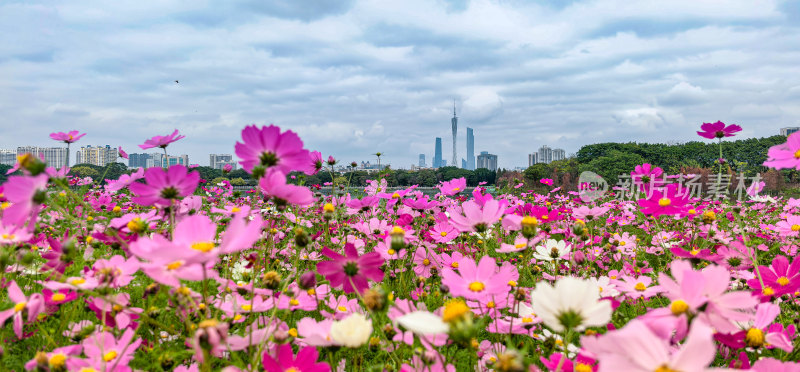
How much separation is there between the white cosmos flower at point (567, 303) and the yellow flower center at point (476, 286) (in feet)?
0.74

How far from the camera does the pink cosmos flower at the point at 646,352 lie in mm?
445

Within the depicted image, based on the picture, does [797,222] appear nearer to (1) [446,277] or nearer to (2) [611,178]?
(1) [446,277]

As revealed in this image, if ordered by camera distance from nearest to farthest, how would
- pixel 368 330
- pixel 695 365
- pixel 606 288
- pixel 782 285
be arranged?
pixel 695 365 < pixel 368 330 < pixel 782 285 < pixel 606 288

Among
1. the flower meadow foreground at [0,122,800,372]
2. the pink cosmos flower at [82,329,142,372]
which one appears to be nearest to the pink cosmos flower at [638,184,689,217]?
the flower meadow foreground at [0,122,800,372]

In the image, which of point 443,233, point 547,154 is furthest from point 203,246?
point 547,154

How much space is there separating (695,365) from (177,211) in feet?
3.40

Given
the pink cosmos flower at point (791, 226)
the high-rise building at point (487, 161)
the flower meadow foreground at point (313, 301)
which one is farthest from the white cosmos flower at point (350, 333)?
the high-rise building at point (487, 161)

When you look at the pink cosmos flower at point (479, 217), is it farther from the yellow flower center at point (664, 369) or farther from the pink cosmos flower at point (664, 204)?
the yellow flower center at point (664, 369)

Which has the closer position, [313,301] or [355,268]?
[355,268]

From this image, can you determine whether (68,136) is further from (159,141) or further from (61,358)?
(61,358)

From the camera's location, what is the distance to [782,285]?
971 millimetres

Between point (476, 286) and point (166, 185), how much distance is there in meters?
0.64

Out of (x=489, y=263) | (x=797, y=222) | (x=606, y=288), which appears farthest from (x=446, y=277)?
(x=797, y=222)

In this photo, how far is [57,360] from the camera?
73 cm
